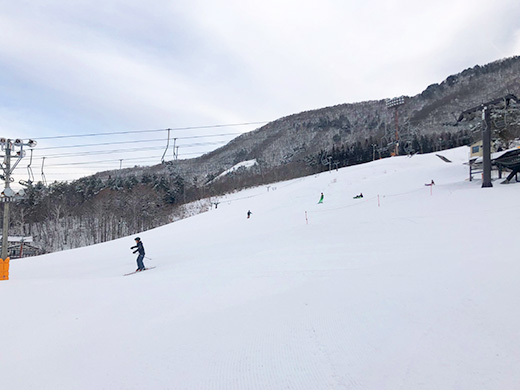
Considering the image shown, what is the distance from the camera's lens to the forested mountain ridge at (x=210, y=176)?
57.8 meters

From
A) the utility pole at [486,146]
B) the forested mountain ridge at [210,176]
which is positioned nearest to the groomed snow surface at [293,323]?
the forested mountain ridge at [210,176]

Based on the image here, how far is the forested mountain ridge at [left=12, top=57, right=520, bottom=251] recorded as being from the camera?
57.8m

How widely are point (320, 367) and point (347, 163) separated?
95.9 meters

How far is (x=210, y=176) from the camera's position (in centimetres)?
12950

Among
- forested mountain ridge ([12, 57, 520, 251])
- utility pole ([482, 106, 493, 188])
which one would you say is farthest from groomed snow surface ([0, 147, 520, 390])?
utility pole ([482, 106, 493, 188])

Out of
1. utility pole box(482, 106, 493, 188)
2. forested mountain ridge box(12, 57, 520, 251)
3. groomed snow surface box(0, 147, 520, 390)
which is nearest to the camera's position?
groomed snow surface box(0, 147, 520, 390)

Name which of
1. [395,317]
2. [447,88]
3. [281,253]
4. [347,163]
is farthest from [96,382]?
[447,88]

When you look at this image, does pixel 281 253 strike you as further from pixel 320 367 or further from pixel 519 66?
pixel 519 66

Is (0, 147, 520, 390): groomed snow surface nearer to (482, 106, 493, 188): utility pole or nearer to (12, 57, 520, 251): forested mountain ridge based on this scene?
(12, 57, 520, 251): forested mountain ridge

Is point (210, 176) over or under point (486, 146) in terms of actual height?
over

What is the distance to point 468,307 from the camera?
478 centimetres

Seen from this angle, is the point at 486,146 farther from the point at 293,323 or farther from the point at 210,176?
the point at 210,176

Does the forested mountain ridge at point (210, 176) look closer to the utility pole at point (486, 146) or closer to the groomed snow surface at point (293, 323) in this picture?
the utility pole at point (486, 146)

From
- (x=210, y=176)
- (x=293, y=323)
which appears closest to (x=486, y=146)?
(x=293, y=323)
